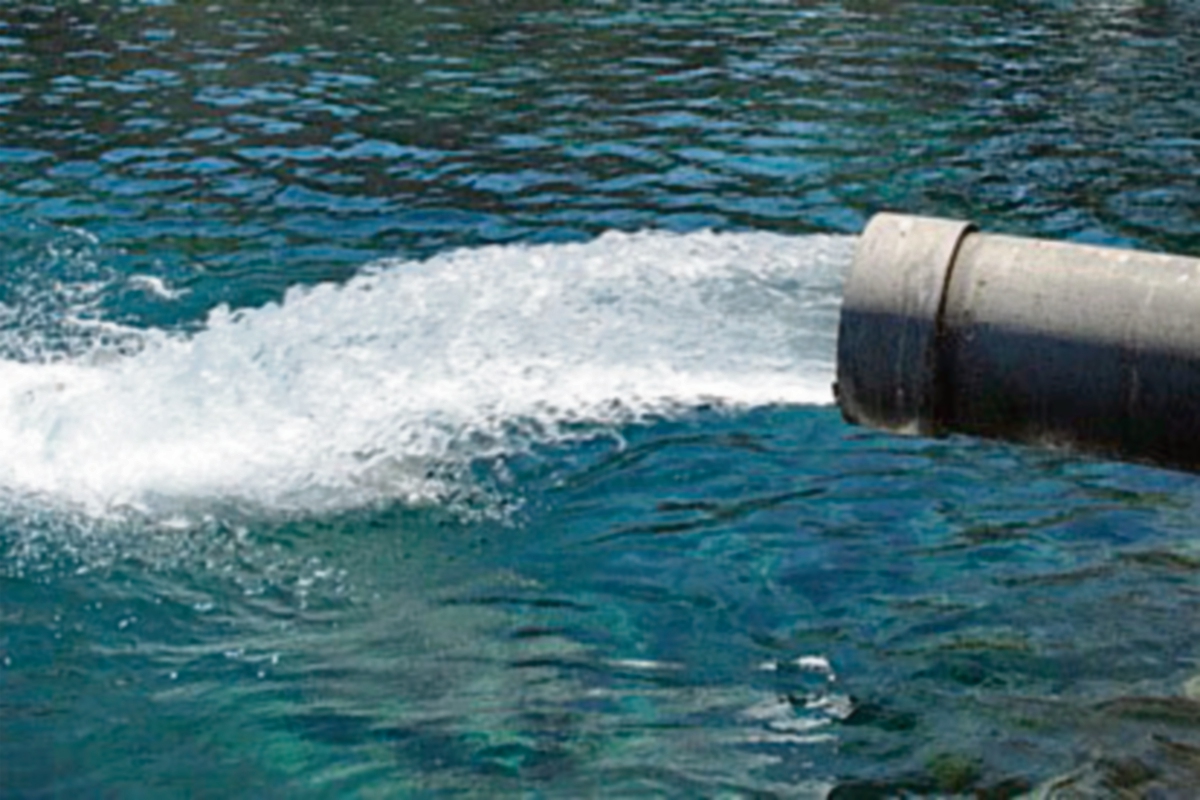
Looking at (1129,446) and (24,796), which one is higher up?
(1129,446)

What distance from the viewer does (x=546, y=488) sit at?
8805 mm

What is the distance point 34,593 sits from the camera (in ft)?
25.5

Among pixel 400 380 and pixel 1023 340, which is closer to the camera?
pixel 1023 340

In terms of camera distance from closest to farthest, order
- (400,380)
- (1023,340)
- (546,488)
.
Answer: (1023,340) < (546,488) < (400,380)

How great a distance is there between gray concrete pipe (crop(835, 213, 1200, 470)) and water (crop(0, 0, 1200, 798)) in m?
1.50

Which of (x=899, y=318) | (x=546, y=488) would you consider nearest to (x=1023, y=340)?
(x=899, y=318)

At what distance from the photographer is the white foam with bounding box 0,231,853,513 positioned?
28.9 ft

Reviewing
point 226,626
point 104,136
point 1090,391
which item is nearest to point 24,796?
point 226,626

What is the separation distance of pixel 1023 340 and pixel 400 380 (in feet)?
16.3

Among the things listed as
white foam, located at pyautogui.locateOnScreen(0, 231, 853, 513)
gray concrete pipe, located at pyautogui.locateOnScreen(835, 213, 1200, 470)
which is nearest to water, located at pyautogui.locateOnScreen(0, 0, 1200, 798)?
white foam, located at pyautogui.locateOnScreen(0, 231, 853, 513)

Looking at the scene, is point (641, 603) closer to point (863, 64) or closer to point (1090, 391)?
point (1090, 391)

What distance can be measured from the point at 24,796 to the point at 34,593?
1.66m

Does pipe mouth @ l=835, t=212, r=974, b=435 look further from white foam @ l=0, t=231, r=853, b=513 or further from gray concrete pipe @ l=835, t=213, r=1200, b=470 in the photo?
white foam @ l=0, t=231, r=853, b=513

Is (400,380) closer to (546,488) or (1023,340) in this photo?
(546,488)
